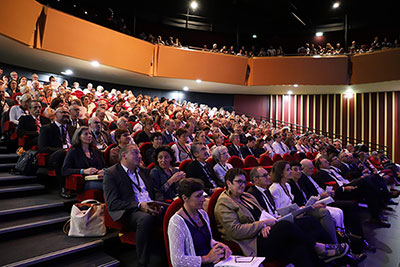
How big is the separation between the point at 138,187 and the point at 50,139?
1440mm

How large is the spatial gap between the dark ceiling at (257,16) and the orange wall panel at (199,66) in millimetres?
2075

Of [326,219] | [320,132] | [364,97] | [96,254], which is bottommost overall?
[96,254]

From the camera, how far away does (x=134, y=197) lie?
207 cm

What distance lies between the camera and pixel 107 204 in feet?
6.57

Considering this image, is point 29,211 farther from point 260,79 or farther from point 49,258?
point 260,79

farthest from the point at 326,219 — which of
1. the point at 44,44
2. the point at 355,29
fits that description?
the point at 355,29

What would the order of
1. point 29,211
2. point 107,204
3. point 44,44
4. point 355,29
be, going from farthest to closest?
1. point 355,29
2. point 44,44
3. point 29,211
4. point 107,204

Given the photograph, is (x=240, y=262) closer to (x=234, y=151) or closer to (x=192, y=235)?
(x=192, y=235)

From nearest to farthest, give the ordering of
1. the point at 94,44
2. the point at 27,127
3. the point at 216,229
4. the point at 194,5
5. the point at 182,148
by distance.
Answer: the point at 216,229 → the point at 27,127 → the point at 182,148 → the point at 94,44 → the point at 194,5

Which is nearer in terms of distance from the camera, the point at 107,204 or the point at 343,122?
the point at 107,204

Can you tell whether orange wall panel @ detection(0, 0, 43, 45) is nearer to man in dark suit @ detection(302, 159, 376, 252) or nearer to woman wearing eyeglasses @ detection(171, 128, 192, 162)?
woman wearing eyeglasses @ detection(171, 128, 192, 162)

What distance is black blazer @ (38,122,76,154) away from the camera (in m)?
2.89

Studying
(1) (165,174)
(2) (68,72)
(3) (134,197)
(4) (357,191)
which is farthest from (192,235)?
(2) (68,72)

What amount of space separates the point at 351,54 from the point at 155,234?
945cm
